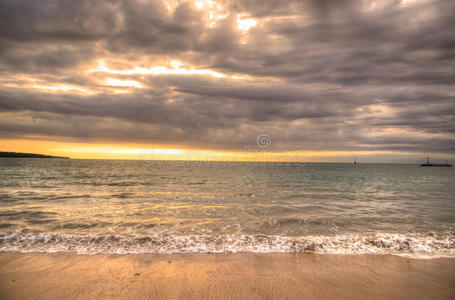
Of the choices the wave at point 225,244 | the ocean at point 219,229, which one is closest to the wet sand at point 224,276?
the wave at point 225,244

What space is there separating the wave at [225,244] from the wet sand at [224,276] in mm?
538

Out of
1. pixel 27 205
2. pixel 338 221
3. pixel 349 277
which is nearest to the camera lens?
pixel 349 277

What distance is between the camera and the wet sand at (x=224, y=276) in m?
Result: 5.25

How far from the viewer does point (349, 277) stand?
6.09m

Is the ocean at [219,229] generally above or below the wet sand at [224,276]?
below

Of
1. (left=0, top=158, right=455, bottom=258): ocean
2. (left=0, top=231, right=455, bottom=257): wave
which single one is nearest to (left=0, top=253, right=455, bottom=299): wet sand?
(left=0, top=231, right=455, bottom=257): wave

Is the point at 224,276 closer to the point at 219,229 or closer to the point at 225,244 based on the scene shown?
the point at 225,244

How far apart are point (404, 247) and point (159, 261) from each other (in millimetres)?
8984

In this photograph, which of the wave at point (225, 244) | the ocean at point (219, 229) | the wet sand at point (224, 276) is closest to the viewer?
the wet sand at point (224, 276)

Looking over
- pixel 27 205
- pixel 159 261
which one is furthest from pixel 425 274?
pixel 27 205

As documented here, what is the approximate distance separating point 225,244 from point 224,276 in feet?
8.38

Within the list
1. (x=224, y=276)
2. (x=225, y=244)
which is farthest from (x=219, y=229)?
(x=224, y=276)

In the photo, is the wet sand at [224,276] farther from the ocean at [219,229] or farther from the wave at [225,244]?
the ocean at [219,229]

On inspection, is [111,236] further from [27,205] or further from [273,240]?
[27,205]
